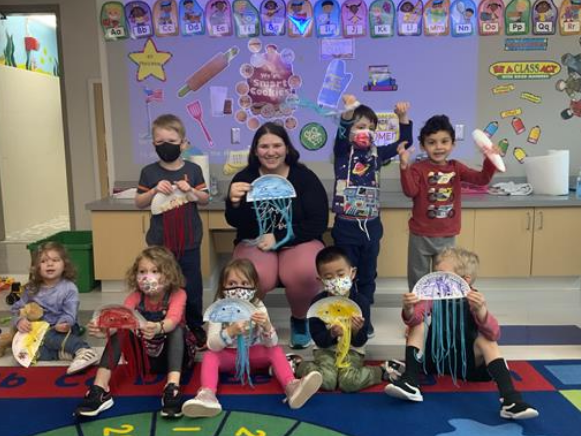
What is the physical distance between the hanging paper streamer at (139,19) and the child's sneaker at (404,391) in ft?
10.8

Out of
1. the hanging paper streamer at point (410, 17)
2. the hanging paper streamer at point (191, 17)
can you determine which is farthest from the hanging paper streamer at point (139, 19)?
the hanging paper streamer at point (410, 17)

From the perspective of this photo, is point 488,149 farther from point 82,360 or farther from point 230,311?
point 82,360

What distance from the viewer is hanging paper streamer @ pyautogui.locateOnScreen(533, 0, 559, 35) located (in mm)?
4312

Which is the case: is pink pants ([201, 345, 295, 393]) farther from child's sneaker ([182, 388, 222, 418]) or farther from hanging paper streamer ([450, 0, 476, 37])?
hanging paper streamer ([450, 0, 476, 37])

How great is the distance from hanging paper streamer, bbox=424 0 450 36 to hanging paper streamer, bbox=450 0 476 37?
0.05 m

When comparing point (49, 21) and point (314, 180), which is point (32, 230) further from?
point (314, 180)

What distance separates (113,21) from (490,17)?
2923mm

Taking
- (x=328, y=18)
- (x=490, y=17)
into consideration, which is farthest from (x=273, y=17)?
(x=490, y=17)

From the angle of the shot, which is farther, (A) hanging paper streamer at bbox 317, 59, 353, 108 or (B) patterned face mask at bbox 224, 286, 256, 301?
(A) hanging paper streamer at bbox 317, 59, 353, 108

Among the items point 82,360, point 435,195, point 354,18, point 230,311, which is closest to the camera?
point 230,311

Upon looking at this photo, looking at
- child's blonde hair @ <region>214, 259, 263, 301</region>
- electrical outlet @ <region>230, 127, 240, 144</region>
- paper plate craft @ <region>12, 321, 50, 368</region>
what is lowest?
paper plate craft @ <region>12, 321, 50, 368</region>

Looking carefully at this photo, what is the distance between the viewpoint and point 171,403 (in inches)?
90.6

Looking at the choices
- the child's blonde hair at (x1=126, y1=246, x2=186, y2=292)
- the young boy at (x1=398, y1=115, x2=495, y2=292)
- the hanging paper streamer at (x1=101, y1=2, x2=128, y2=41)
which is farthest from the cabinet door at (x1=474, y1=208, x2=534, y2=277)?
the hanging paper streamer at (x1=101, y1=2, x2=128, y2=41)

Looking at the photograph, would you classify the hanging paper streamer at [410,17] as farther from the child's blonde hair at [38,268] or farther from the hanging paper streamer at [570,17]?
the child's blonde hair at [38,268]
